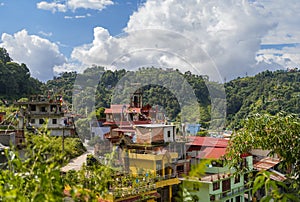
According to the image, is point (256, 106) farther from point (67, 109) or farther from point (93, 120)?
point (93, 120)

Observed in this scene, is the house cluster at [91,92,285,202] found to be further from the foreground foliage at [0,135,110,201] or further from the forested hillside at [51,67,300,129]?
the foreground foliage at [0,135,110,201]

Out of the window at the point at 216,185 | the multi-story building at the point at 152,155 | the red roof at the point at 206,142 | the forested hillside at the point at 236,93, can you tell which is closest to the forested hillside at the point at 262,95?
the forested hillside at the point at 236,93

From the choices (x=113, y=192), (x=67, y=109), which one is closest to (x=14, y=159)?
(x=113, y=192)

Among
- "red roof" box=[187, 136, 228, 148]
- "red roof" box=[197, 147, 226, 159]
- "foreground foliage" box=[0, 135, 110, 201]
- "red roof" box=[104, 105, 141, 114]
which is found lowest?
"red roof" box=[197, 147, 226, 159]

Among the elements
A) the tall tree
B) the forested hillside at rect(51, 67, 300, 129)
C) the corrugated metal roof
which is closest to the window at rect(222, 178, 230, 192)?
the corrugated metal roof

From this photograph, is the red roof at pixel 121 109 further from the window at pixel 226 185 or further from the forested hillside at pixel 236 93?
the window at pixel 226 185

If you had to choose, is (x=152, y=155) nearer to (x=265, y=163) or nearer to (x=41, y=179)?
(x=265, y=163)

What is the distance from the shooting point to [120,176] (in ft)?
23.2

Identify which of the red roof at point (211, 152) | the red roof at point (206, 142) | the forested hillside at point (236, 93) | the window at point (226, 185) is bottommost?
the window at point (226, 185)

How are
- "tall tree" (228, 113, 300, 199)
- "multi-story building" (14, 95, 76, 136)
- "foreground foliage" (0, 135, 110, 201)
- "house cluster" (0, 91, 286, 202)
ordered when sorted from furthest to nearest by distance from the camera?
1. "multi-story building" (14, 95, 76, 136)
2. "house cluster" (0, 91, 286, 202)
3. "tall tree" (228, 113, 300, 199)
4. "foreground foliage" (0, 135, 110, 201)

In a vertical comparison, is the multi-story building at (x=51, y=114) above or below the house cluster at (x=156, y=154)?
above

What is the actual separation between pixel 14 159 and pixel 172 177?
7.09 metres

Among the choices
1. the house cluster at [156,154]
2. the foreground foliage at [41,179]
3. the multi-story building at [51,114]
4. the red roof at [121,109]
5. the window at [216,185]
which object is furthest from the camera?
the multi-story building at [51,114]

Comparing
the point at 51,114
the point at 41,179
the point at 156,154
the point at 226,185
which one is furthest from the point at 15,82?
the point at 41,179
